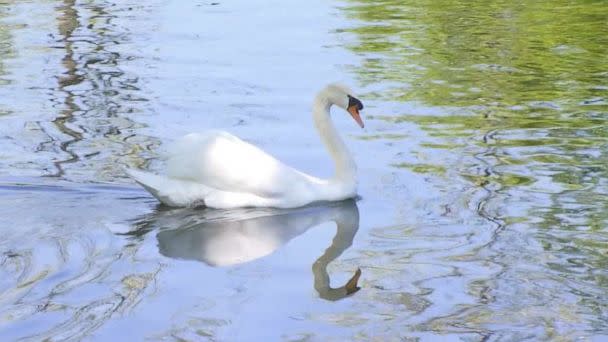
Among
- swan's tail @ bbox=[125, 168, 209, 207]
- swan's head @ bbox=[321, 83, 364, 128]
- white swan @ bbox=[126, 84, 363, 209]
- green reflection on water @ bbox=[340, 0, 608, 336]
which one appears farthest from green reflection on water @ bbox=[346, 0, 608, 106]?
swan's tail @ bbox=[125, 168, 209, 207]

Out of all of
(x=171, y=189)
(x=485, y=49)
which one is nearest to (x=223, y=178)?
(x=171, y=189)

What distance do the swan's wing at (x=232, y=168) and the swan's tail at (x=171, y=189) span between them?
3.1 inches

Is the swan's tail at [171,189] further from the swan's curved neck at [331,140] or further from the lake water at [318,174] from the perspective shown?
the swan's curved neck at [331,140]

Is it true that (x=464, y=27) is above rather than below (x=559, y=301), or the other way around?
below

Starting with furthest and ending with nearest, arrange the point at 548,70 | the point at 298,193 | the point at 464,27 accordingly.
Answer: the point at 464,27
the point at 548,70
the point at 298,193

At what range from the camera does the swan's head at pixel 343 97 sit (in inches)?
354

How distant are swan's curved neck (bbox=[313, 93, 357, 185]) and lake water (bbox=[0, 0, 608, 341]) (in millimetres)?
232

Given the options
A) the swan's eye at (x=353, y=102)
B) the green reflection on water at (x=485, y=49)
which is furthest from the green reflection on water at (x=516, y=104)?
the swan's eye at (x=353, y=102)

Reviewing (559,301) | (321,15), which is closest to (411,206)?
(559,301)

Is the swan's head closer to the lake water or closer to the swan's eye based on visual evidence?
the swan's eye

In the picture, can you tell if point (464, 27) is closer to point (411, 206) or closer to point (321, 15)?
point (321, 15)

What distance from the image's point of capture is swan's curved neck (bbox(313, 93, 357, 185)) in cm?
880

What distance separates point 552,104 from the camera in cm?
1160

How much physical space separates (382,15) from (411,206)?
9.28 m
